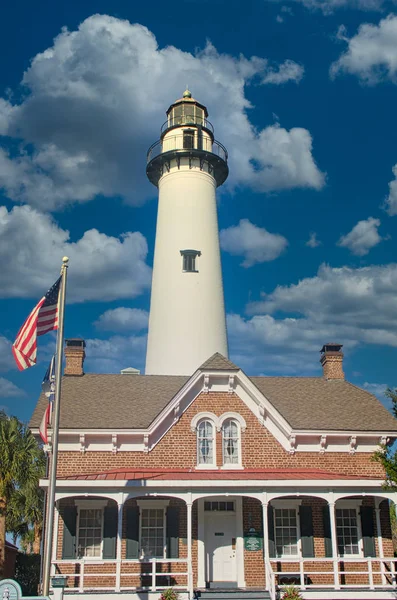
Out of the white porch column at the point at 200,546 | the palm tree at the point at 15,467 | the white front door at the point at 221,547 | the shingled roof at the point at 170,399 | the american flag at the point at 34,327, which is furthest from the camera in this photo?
the palm tree at the point at 15,467

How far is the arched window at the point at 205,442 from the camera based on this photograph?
2019 centimetres

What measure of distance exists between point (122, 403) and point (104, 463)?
244 centimetres

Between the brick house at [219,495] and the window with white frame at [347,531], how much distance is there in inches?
1.2

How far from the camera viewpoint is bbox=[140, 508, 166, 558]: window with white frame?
748 inches

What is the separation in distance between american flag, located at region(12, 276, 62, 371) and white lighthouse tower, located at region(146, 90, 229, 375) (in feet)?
38.1

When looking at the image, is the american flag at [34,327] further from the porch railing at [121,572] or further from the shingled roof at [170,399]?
the porch railing at [121,572]

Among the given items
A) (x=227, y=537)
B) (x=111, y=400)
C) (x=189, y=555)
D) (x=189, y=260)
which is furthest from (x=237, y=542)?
(x=189, y=260)

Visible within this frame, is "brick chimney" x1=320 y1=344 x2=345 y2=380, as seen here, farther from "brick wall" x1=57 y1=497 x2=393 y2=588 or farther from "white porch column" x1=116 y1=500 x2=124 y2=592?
"white porch column" x1=116 y1=500 x2=124 y2=592

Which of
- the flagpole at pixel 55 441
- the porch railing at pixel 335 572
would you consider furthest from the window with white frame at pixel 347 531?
the flagpole at pixel 55 441

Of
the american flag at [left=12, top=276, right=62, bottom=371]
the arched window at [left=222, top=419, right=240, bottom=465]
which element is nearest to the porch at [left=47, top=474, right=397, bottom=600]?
the arched window at [left=222, top=419, right=240, bottom=465]

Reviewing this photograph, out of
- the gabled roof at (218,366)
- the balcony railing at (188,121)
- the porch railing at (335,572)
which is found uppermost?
the balcony railing at (188,121)

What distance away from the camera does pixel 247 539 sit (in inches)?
758

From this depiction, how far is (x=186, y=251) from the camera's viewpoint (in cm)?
2722

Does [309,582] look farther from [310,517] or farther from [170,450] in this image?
[170,450]
